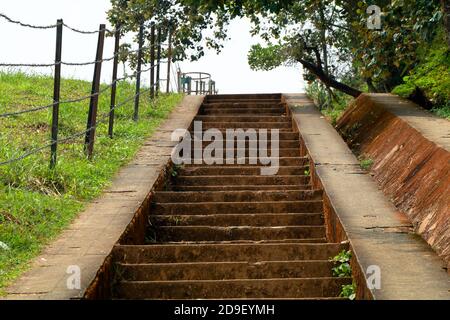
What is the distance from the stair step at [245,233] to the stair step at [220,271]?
4.26ft

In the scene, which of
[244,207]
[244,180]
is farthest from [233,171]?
[244,207]

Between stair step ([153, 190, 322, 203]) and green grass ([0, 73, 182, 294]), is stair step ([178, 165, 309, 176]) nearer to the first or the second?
green grass ([0, 73, 182, 294])

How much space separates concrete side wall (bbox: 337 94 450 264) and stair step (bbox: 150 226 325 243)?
0.90 meters

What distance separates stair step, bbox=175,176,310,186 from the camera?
10078mm

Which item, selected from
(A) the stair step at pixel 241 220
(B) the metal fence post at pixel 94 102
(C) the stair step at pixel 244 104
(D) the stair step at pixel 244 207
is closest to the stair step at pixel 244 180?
(B) the metal fence post at pixel 94 102

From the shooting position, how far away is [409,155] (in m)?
8.97

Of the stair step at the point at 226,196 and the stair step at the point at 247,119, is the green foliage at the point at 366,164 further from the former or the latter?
the stair step at the point at 247,119

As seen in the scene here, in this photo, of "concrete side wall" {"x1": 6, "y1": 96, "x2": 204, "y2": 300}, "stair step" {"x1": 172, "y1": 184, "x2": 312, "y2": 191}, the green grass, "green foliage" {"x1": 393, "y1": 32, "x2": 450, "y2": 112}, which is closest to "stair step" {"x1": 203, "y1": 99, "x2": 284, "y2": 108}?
the green grass

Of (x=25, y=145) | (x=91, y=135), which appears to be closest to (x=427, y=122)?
(x=91, y=135)

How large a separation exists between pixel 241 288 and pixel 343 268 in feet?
2.87

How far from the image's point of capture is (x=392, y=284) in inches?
221

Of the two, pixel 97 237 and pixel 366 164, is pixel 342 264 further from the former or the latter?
pixel 366 164
